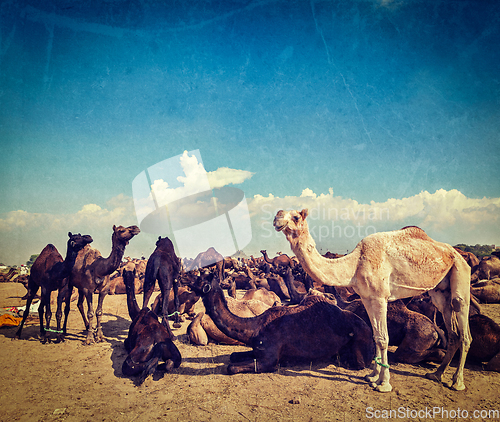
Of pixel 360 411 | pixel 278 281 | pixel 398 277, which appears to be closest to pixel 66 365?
pixel 360 411

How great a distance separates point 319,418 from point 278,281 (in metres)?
14.0

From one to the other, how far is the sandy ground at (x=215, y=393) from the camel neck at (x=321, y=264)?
2414 millimetres

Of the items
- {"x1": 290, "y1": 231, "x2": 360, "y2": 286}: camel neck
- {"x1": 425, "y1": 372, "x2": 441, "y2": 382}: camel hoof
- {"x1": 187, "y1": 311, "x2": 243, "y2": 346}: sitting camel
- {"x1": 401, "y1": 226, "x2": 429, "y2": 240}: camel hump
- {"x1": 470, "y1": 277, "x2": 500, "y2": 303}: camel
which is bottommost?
{"x1": 470, "y1": 277, "x2": 500, "y2": 303}: camel

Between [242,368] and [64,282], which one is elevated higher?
[64,282]

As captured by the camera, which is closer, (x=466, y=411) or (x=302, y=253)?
(x=466, y=411)

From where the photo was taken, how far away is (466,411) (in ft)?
17.5

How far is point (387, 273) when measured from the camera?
6.26m

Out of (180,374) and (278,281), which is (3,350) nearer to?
(180,374)

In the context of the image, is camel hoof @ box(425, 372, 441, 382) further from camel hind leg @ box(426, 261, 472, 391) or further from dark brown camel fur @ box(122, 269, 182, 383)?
dark brown camel fur @ box(122, 269, 182, 383)

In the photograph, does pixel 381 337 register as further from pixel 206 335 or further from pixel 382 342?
pixel 206 335

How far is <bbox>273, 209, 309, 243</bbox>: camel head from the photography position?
18.7ft

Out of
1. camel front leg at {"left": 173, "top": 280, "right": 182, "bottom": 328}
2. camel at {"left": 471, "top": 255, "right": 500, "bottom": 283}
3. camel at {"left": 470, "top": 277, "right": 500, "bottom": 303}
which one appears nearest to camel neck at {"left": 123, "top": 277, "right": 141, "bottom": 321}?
camel front leg at {"left": 173, "top": 280, "right": 182, "bottom": 328}

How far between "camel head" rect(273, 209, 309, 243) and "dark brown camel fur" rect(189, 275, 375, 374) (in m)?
2.79

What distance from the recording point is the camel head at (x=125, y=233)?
31.4 feet
